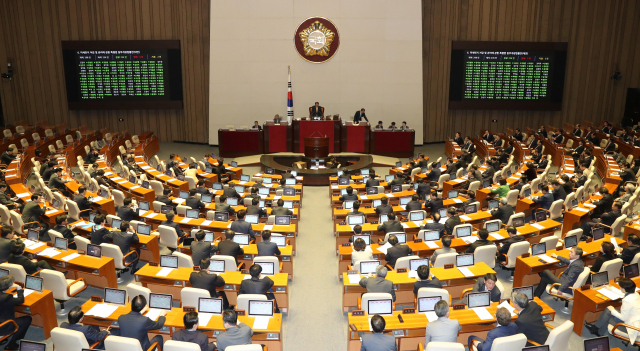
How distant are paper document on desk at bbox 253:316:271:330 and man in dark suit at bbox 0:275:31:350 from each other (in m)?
3.74

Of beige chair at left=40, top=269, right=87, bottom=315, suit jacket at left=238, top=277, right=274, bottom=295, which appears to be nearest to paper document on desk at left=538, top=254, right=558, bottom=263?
suit jacket at left=238, top=277, right=274, bottom=295

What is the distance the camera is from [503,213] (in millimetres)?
11359

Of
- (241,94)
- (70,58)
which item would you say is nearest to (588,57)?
(241,94)

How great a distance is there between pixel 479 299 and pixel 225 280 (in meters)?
4.26

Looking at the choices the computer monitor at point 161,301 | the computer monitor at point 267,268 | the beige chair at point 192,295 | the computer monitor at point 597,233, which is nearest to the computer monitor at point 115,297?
the computer monitor at point 161,301

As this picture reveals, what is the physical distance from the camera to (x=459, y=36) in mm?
23891

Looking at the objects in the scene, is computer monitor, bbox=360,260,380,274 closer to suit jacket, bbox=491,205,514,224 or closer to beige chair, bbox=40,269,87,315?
suit jacket, bbox=491,205,514,224

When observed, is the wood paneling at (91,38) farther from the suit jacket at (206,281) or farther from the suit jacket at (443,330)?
the suit jacket at (443,330)

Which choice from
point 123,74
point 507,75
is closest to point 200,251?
point 123,74

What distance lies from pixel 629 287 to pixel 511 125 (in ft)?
64.6

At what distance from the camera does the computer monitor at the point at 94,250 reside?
9.12 metres

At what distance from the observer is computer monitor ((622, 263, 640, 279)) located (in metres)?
Answer: 8.22

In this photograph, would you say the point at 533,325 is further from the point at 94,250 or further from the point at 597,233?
the point at 94,250

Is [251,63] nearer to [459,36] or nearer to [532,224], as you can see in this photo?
[459,36]
